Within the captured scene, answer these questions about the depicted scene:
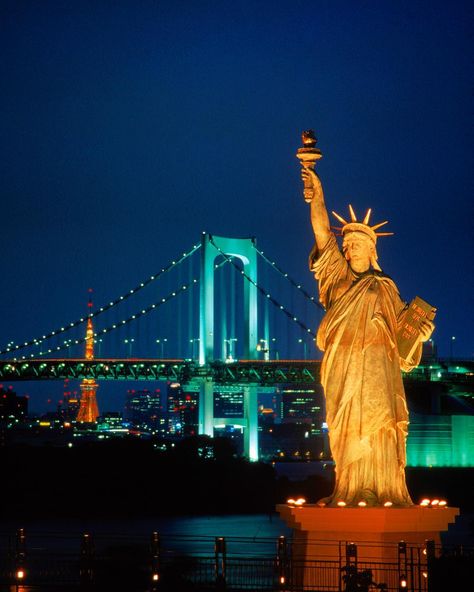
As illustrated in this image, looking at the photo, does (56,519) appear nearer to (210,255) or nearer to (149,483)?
(149,483)

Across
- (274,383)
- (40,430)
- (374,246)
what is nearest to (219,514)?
(274,383)

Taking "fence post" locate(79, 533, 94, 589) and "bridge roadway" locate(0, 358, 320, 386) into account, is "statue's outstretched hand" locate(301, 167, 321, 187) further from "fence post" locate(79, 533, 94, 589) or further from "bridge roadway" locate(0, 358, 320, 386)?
"bridge roadway" locate(0, 358, 320, 386)

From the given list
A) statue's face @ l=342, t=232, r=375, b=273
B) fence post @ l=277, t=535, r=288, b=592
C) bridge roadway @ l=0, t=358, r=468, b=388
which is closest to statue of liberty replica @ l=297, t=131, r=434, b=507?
statue's face @ l=342, t=232, r=375, b=273

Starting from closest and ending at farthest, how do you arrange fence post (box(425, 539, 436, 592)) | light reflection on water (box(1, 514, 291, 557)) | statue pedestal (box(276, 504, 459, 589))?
fence post (box(425, 539, 436, 592)), statue pedestal (box(276, 504, 459, 589)), light reflection on water (box(1, 514, 291, 557))

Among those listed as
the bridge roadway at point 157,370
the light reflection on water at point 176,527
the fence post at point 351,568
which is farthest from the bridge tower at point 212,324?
the fence post at point 351,568

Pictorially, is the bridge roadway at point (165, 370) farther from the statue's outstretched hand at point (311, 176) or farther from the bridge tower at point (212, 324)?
the statue's outstretched hand at point (311, 176)

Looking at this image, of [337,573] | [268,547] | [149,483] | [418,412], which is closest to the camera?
[337,573]
